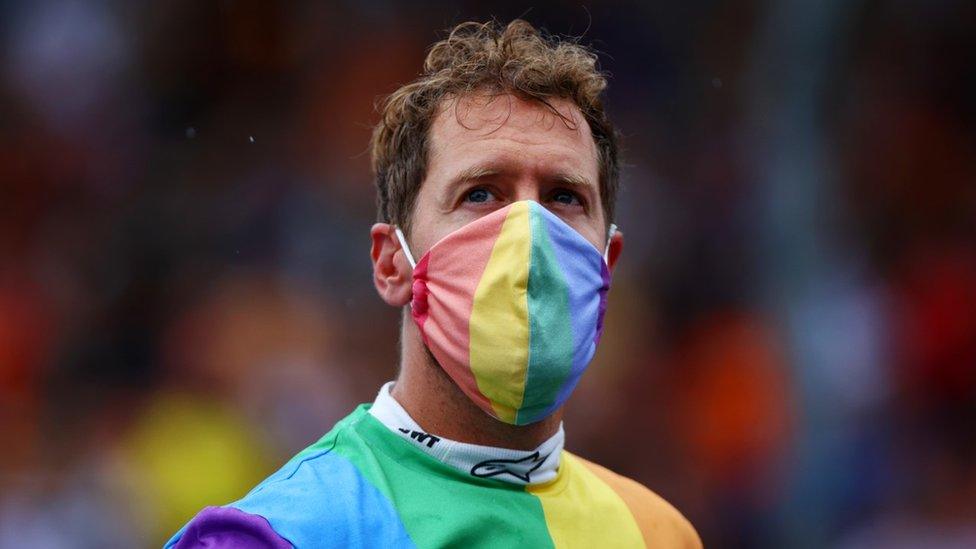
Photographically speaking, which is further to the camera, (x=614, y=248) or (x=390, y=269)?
(x=614, y=248)

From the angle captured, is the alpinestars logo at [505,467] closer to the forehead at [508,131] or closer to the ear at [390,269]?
the ear at [390,269]

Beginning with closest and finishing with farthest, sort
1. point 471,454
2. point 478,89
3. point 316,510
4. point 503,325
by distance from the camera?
1. point 316,510
2. point 503,325
3. point 471,454
4. point 478,89

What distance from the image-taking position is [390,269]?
2.84 m

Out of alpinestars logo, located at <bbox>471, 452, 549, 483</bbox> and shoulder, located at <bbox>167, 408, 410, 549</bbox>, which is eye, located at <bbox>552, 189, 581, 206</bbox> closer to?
alpinestars logo, located at <bbox>471, 452, 549, 483</bbox>

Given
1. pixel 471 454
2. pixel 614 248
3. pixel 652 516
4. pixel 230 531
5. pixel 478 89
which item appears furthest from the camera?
pixel 614 248

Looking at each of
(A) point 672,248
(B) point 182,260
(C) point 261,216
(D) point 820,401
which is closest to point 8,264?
(B) point 182,260

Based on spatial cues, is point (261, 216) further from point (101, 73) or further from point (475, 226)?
point (475, 226)

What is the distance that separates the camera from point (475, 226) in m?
2.57

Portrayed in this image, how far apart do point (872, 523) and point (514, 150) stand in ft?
14.9

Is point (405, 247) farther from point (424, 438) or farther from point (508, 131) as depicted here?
point (424, 438)

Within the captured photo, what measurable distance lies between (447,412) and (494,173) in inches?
22.3

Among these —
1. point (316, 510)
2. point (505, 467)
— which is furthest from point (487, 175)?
point (316, 510)

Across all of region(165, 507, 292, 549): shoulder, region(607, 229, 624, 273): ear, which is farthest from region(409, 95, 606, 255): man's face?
region(165, 507, 292, 549): shoulder

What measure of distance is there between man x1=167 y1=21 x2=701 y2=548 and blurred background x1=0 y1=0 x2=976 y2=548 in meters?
3.89
